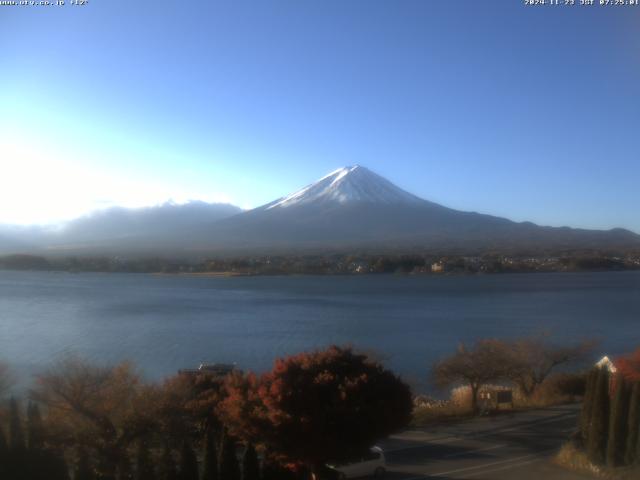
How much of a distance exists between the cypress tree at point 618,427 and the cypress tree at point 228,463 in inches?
132

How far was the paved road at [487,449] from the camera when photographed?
6.20 metres

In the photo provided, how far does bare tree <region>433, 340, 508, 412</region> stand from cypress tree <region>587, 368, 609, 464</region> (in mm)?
4048

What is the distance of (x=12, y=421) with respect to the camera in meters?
5.38

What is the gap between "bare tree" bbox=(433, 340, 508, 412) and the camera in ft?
34.2

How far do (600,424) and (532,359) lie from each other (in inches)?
213

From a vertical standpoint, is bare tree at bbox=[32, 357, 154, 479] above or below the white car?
above

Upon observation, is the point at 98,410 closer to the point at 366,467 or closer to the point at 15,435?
the point at 15,435

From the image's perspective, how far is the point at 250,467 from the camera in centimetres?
542

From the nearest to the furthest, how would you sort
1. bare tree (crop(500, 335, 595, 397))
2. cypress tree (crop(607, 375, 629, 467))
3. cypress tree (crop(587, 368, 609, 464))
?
cypress tree (crop(607, 375, 629, 467)) < cypress tree (crop(587, 368, 609, 464)) < bare tree (crop(500, 335, 595, 397))

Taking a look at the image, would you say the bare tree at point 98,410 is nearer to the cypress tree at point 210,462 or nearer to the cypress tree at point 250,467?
the cypress tree at point 210,462

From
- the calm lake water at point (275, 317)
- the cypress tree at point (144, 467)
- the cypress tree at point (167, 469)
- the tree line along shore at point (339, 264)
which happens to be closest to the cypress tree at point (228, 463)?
the cypress tree at point (167, 469)

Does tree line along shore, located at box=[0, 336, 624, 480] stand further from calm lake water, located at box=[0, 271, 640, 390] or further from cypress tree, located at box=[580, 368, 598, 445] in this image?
calm lake water, located at box=[0, 271, 640, 390]

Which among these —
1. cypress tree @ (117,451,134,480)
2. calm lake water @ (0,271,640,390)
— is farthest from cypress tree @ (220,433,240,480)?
calm lake water @ (0,271,640,390)

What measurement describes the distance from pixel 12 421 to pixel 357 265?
37849 millimetres
